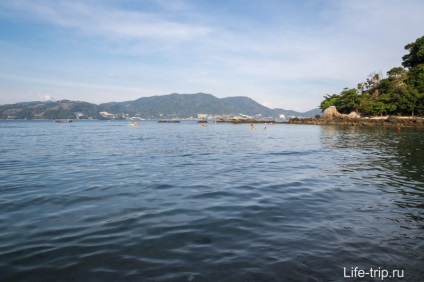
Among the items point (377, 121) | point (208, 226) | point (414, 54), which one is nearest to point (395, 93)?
point (377, 121)

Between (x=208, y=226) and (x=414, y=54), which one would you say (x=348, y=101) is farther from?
(x=208, y=226)

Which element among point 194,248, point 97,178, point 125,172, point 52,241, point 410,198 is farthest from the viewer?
point 125,172

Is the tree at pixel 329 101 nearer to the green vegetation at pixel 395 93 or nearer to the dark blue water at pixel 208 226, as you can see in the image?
the green vegetation at pixel 395 93

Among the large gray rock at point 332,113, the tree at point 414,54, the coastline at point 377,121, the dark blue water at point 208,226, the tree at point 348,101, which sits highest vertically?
the tree at point 414,54

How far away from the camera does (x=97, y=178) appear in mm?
15836

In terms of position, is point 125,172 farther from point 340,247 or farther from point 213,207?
point 340,247

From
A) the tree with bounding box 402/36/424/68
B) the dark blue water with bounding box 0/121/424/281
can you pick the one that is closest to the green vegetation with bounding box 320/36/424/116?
the tree with bounding box 402/36/424/68

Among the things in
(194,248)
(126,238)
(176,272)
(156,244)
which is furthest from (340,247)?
(126,238)

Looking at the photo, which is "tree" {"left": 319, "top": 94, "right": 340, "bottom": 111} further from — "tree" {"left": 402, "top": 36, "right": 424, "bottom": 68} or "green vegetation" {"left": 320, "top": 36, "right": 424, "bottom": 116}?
"tree" {"left": 402, "top": 36, "right": 424, "bottom": 68}

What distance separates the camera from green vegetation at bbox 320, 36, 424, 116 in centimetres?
9188

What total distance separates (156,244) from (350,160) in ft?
68.7

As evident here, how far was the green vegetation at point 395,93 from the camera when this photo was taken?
91.9m

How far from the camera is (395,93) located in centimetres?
9775

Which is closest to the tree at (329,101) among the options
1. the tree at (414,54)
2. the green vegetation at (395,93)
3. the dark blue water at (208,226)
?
the green vegetation at (395,93)
